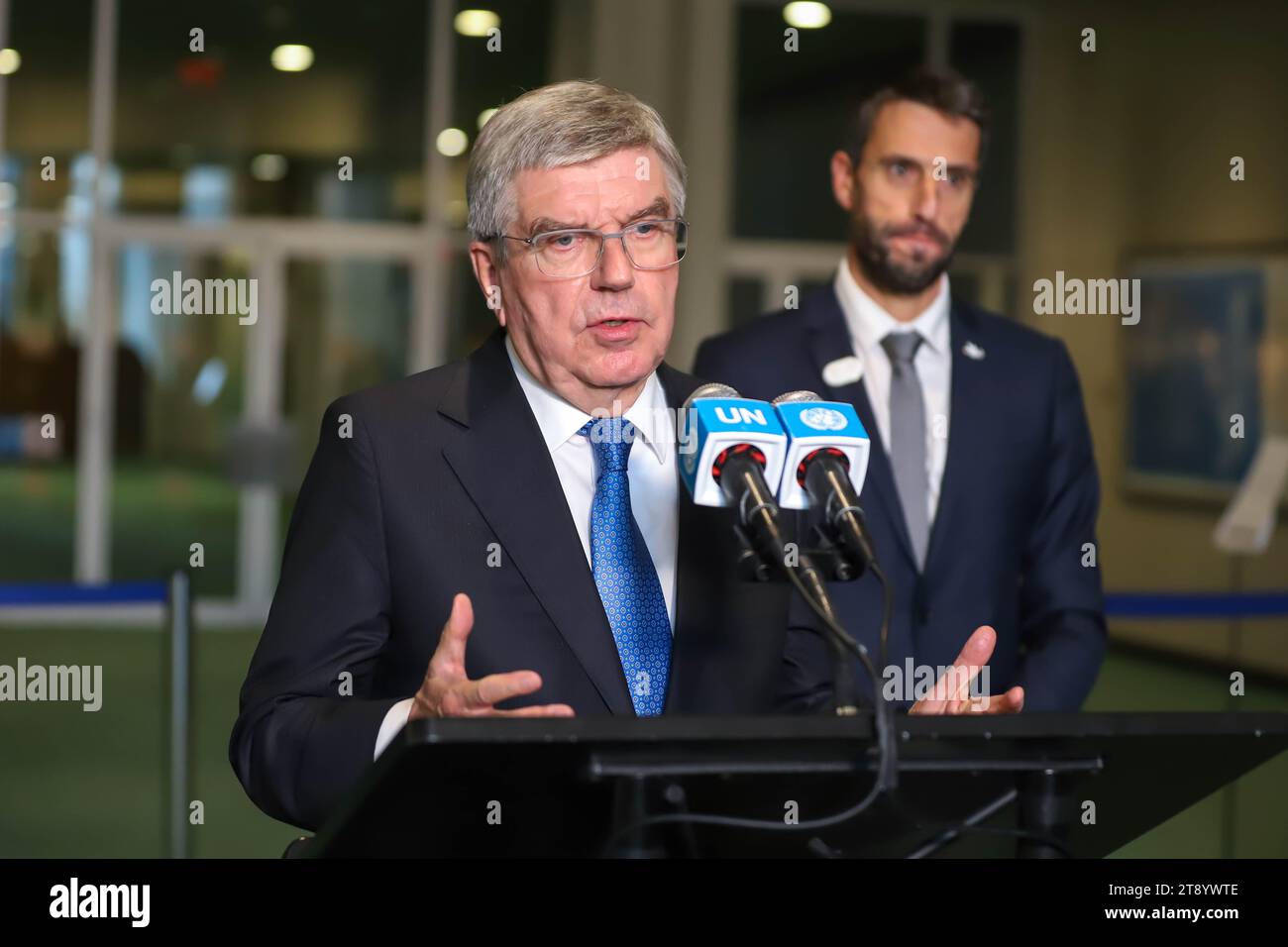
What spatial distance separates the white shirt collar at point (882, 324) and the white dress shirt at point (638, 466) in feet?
3.35

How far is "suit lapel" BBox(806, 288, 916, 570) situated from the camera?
2.73 metres

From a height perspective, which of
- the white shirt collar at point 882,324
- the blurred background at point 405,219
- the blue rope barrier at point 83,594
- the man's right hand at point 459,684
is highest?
the blurred background at point 405,219

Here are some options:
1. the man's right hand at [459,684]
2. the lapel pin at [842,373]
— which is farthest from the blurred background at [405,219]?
the man's right hand at [459,684]

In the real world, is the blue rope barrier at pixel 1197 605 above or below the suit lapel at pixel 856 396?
below

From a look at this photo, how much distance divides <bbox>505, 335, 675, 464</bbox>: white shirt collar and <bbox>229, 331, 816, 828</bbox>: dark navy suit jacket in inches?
1.0

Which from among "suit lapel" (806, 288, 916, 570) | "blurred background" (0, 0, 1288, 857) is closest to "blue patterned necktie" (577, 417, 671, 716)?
"suit lapel" (806, 288, 916, 570)

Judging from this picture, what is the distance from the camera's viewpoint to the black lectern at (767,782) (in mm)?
1171

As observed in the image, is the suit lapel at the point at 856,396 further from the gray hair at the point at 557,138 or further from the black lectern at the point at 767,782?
the black lectern at the point at 767,782

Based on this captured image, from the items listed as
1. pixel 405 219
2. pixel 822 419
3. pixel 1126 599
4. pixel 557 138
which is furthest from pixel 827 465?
pixel 405 219

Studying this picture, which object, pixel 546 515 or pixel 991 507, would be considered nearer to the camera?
pixel 546 515

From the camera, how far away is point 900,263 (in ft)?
9.43

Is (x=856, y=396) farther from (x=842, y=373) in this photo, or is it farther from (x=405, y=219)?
(x=405, y=219)

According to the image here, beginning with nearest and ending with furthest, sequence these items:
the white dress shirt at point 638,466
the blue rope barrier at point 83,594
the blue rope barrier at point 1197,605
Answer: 1. the white dress shirt at point 638,466
2. the blue rope barrier at point 83,594
3. the blue rope barrier at point 1197,605

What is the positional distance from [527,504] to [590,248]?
303 mm
